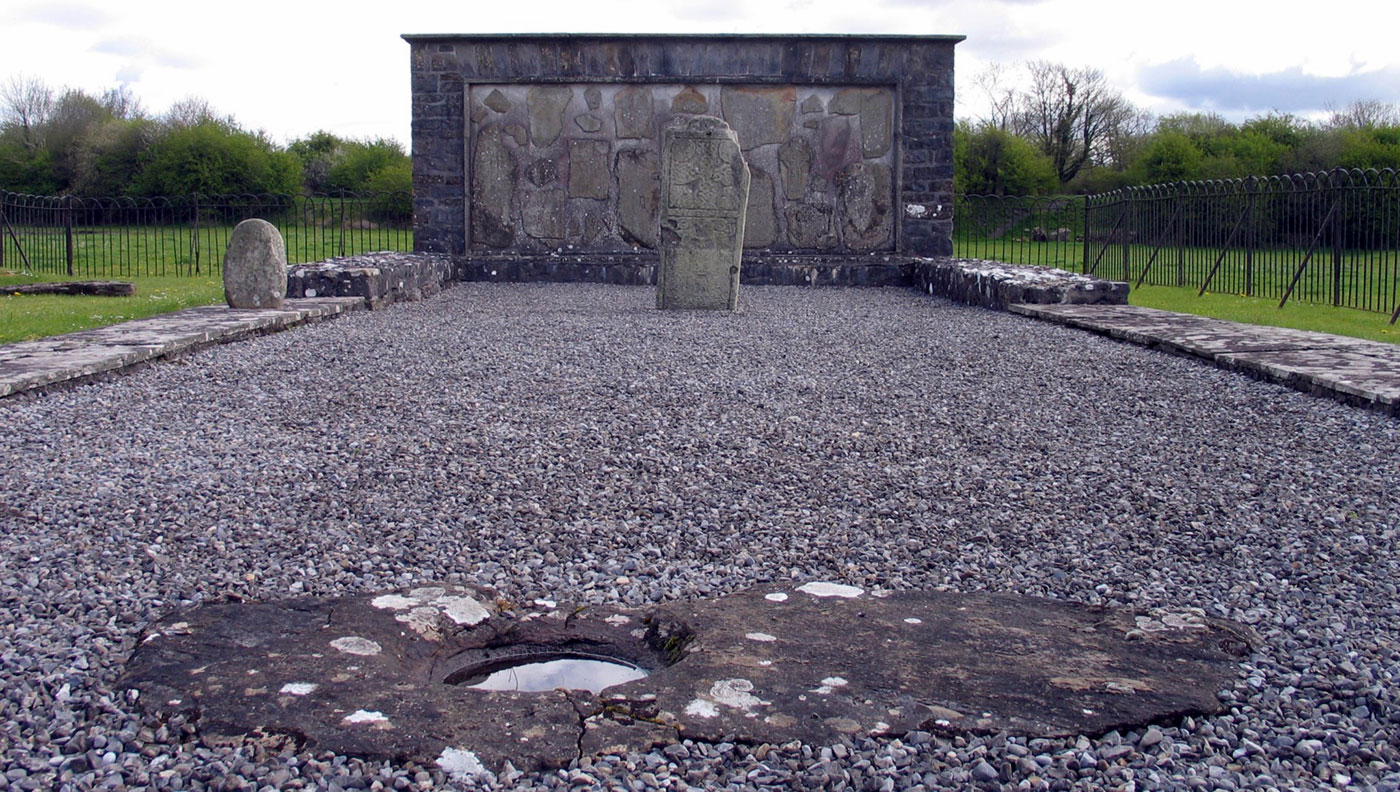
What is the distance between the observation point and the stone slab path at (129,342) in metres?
6.09

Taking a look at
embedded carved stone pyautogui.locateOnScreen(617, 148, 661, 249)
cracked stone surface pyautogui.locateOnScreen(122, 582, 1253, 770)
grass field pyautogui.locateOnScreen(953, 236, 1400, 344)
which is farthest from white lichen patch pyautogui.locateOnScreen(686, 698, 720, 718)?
embedded carved stone pyautogui.locateOnScreen(617, 148, 661, 249)

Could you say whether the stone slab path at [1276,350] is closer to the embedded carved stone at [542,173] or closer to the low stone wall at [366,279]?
the low stone wall at [366,279]

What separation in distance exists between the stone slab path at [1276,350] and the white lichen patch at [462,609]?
445 centimetres

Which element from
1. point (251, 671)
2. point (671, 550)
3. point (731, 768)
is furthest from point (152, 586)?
point (731, 768)

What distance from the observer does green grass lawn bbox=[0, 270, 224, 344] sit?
907cm

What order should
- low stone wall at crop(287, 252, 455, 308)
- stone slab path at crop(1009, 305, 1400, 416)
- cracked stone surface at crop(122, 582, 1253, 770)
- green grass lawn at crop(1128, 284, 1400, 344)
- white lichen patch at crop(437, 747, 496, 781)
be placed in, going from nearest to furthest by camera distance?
white lichen patch at crop(437, 747, 496, 781), cracked stone surface at crop(122, 582, 1253, 770), stone slab path at crop(1009, 305, 1400, 416), green grass lawn at crop(1128, 284, 1400, 344), low stone wall at crop(287, 252, 455, 308)

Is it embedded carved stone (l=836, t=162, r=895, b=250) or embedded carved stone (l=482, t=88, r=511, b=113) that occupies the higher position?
embedded carved stone (l=482, t=88, r=511, b=113)

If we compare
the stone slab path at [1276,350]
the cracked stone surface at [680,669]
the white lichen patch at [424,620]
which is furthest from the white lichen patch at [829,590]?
the stone slab path at [1276,350]

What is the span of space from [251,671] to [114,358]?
4.88 m

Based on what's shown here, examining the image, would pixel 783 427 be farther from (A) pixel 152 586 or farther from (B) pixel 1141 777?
(B) pixel 1141 777

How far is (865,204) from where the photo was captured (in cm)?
1562

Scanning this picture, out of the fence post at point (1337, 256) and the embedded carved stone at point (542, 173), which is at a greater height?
the embedded carved stone at point (542, 173)

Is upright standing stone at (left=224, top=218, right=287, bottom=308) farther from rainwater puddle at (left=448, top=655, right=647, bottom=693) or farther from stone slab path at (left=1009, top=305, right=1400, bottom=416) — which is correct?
rainwater puddle at (left=448, top=655, right=647, bottom=693)

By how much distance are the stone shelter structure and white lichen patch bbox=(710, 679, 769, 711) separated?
13.1 meters
